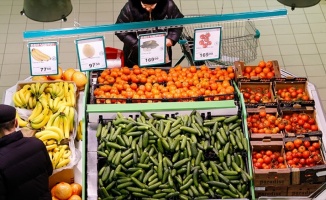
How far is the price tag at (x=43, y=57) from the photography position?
5773 millimetres

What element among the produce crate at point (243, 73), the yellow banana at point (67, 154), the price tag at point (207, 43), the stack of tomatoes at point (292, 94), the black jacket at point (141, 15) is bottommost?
the yellow banana at point (67, 154)

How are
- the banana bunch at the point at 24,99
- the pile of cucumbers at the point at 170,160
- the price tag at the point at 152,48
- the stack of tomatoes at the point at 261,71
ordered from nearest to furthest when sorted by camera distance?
the pile of cucumbers at the point at 170,160 → the price tag at the point at 152,48 → the banana bunch at the point at 24,99 → the stack of tomatoes at the point at 261,71

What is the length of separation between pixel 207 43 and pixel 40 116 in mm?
2015

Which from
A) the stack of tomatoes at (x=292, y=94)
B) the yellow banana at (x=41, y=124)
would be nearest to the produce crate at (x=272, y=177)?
the stack of tomatoes at (x=292, y=94)

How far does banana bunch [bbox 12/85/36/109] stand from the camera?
242 inches

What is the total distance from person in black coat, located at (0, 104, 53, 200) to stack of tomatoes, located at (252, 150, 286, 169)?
2.21 meters

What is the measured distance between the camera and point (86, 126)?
5.86 metres

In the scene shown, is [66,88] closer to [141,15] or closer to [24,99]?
[24,99]

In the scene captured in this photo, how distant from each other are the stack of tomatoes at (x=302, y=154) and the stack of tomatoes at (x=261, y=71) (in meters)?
1.12

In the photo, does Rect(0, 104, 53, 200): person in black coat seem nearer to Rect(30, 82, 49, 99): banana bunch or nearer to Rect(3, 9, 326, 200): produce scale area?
→ Rect(3, 9, 326, 200): produce scale area

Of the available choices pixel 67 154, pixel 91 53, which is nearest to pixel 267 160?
pixel 67 154

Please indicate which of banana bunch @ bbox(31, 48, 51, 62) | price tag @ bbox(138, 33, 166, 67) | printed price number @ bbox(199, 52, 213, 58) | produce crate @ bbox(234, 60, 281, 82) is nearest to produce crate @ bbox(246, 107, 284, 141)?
produce crate @ bbox(234, 60, 281, 82)

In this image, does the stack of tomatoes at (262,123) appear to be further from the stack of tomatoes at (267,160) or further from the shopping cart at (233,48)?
the shopping cart at (233,48)

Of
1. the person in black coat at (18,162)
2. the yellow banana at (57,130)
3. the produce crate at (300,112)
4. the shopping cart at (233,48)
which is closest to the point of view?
the person in black coat at (18,162)
